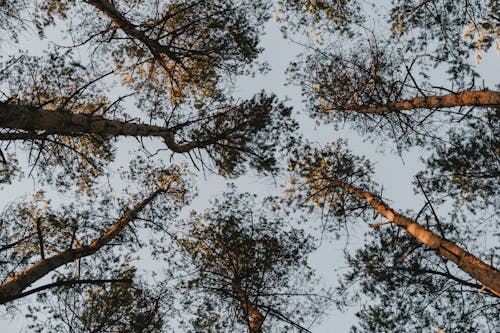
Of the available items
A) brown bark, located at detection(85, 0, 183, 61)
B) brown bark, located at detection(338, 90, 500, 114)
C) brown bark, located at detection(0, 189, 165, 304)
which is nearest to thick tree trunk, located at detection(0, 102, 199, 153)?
brown bark, located at detection(0, 189, 165, 304)

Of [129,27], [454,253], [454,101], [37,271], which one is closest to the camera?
[37,271]

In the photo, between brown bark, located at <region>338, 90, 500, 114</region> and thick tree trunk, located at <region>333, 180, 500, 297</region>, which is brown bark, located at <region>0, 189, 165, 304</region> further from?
brown bark, located at <region>338, 90, 500, 114</region>

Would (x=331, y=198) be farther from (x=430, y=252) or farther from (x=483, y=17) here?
(x=483, y=17)

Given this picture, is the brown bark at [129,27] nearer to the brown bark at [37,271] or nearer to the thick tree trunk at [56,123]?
the thick tree trunk at [56,123]

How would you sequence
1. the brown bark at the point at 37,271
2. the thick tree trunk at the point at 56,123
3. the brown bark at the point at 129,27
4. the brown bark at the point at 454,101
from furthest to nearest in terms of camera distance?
the brown bark at the point at 129,27 → the brown bark at the point at 454,101 → the brown bark at the point at 37,271 → the thick tree trunk at the point at 56,123

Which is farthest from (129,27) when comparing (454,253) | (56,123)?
(454,253)

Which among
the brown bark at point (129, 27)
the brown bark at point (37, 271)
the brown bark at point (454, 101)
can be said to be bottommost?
the brown bark at point (37, 271)

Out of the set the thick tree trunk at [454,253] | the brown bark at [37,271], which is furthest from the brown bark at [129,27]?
the thick tree trunk at [454,253]

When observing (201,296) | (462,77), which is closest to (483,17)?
(462,77)

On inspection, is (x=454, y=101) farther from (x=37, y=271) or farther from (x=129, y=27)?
Answer: (x=37, y=271)

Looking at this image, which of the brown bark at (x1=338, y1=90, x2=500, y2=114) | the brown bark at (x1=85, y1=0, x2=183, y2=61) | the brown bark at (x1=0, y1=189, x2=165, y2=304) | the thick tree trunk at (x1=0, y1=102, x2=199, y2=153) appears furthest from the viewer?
the brown bark at (x1=85, y1=0, x2=183, y2=61)

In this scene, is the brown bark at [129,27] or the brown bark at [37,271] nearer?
the brown bark at [37,271]

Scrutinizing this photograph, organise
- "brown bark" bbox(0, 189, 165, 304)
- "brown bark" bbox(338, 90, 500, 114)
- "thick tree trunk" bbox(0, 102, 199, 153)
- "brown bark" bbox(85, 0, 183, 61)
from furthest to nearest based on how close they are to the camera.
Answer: "brown bark" bbox(85, 0, 183, 61) → "brown bark" bbox(338, 90, 500, 114) → "brown bark" bbox(0, 189, 165, 304) → "thick tree trunk" bbox(0, 102, 199, 153)

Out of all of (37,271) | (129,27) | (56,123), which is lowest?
(37,271)
